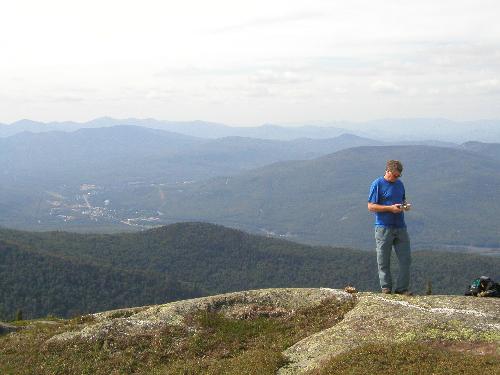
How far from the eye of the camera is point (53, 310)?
7283 inches

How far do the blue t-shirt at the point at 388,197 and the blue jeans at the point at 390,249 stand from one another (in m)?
0.33

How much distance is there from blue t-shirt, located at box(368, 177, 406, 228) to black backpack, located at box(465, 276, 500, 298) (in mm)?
4952

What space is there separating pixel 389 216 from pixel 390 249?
1.63 meters

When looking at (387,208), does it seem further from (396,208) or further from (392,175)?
(392,175)

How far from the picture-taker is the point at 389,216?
77.9 ft

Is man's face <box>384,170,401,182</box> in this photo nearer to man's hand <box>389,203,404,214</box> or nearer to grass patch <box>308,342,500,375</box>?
man's hand <box>389,203,404,214</box>

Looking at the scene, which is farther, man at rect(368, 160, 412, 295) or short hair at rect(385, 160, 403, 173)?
man at rect(368, 160, 412, 295)

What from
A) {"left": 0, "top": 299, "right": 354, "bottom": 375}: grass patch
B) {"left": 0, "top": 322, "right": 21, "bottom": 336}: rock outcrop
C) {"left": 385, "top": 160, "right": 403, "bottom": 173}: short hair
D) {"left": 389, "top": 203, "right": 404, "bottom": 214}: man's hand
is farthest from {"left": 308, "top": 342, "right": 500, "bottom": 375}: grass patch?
{"left": 0, "top": 322, "right": 21, "bottom": 336}: rock outcrop

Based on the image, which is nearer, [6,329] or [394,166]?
[394,166]

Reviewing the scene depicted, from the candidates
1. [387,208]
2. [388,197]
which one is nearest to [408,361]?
[387,208]

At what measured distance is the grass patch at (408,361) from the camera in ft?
48.4

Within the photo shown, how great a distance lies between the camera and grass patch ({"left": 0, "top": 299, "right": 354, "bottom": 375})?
1869 centimetres

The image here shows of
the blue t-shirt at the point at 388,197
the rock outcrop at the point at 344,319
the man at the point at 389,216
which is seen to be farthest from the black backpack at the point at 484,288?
the blue t-shirt at the point at 388,197

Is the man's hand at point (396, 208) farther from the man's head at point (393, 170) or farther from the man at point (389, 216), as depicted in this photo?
the man's head at point (393, 170)
